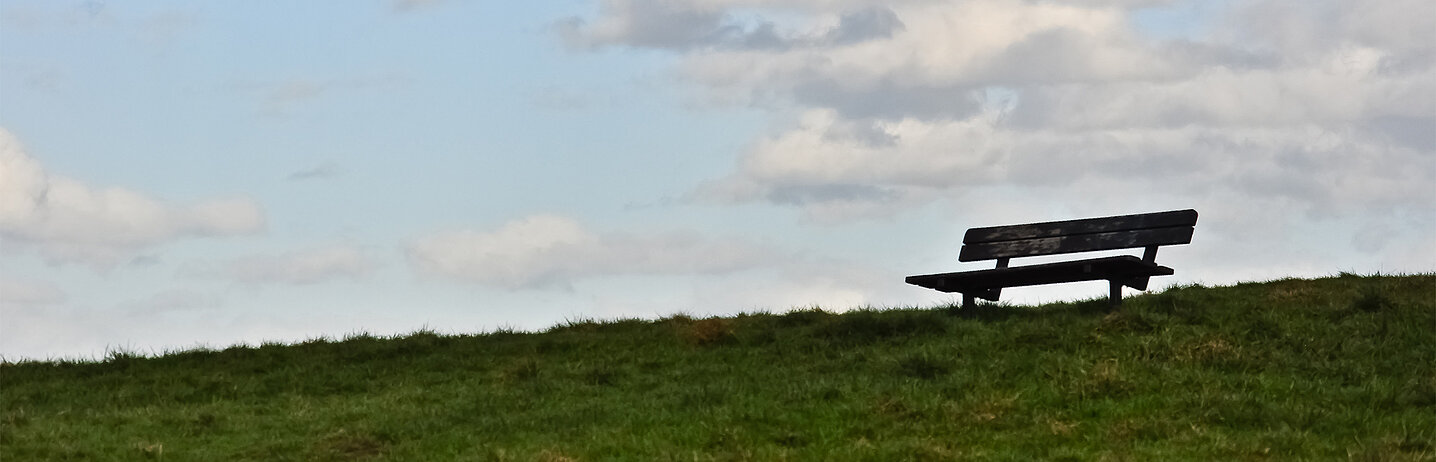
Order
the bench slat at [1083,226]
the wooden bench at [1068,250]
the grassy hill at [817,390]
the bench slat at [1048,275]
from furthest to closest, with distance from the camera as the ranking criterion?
the bench slat at [1083,226] < the wooden bench at [1068,250] < the bench slat at [1048,275] < the grassy hill at [817,390]

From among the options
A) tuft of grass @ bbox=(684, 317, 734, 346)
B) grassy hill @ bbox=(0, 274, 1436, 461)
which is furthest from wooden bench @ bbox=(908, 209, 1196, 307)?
tuft of grass @ bbox=(684, 317, 734, 346)

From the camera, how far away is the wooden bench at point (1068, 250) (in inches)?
675

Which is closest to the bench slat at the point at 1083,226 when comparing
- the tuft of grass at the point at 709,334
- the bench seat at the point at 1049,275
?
the bench seat at the point at 1049,275

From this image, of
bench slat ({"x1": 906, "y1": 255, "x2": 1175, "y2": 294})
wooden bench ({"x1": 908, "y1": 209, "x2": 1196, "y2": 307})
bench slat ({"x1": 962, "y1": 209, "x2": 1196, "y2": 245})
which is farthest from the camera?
bench slat ({"x1": 962, "y1": 209, "x2": 1196, "y2": 245})

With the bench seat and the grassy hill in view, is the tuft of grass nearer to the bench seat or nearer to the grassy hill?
the grassy hill

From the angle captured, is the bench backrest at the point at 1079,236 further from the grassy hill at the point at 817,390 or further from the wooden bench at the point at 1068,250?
the grassy hill at the point at 817,390

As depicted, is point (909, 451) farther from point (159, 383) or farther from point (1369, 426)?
point (159, 383)

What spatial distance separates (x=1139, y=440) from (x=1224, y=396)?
60.0 inches

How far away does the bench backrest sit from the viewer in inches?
679

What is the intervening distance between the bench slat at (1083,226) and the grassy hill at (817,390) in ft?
2.91

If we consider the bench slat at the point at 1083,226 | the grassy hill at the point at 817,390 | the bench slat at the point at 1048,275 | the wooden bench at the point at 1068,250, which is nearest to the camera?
the grassy hill at the point at 817,390

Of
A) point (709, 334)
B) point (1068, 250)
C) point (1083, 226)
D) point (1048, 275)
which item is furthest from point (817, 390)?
point (1083, 226)

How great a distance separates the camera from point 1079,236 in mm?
17766

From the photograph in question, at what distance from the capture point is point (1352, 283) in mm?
19359
